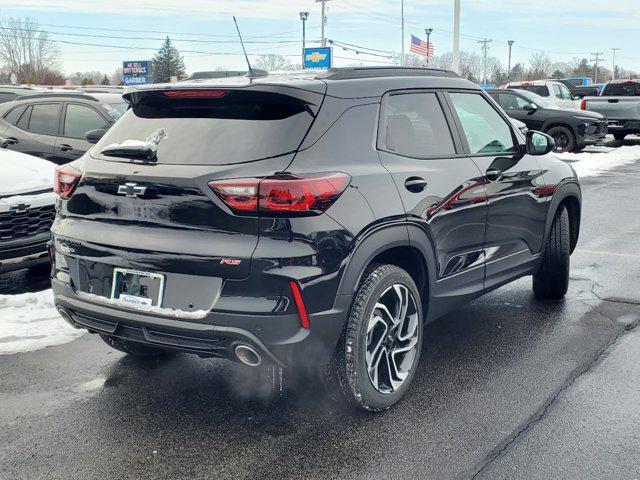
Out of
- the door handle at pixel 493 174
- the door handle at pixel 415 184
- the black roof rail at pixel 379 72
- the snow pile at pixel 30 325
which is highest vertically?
the black roof rail at pixel 379 72

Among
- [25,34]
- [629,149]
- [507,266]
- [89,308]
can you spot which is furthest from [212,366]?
[25,34]

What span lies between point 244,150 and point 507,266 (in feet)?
7.44

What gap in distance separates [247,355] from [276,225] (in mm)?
610

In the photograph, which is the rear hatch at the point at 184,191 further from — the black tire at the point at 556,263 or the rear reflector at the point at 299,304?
the black tire at the point at 556,263

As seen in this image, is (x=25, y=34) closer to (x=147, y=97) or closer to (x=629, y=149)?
(x=629, y=149)

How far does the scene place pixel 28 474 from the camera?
3096 mm

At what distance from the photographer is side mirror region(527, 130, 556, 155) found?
4.91 meters

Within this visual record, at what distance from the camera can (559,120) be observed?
19.6 metres

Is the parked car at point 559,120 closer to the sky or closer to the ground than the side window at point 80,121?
closer to the ground

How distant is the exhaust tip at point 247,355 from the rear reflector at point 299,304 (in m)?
0.25

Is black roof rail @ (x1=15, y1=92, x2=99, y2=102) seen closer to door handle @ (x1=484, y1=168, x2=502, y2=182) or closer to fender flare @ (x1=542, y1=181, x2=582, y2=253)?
fender flare @ (x1=542, y1=181, x2=582, y2=253)

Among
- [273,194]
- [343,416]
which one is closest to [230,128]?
[273,194]

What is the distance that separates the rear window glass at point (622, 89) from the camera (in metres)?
23.5

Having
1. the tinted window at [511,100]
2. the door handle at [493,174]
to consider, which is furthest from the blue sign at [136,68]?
the door handle at [493,174]
